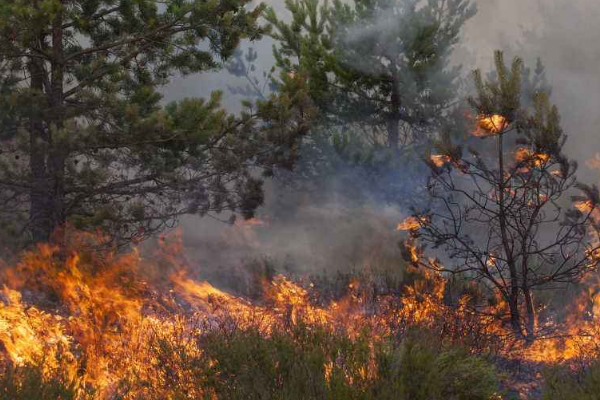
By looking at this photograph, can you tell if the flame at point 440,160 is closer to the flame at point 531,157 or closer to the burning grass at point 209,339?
the flame at point 531,157

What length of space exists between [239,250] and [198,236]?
1333 mm

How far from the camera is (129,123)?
335 inches

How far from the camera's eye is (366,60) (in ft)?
47.1

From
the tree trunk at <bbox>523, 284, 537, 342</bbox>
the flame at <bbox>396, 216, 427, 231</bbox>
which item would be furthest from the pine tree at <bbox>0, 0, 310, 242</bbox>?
the tree trunk at <bbox>523, 284, 537, 342</bbox>

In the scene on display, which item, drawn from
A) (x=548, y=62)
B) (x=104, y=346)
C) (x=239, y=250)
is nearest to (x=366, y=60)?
(x=239, y=250)

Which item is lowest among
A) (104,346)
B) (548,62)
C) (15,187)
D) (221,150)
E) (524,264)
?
(104,346)

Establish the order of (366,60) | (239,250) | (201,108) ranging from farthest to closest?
(239,250)
(366,60)
(201,108)

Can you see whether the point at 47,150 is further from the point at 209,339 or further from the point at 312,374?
the point at 312,374

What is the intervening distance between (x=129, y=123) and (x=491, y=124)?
15.2 feet

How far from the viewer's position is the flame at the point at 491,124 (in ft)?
25.3

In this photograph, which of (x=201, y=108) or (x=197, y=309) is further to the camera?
(x=197, y=309)

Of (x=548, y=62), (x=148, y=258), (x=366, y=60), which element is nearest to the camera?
(x=148, y=258)

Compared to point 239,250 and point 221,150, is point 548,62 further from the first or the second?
point 221,150

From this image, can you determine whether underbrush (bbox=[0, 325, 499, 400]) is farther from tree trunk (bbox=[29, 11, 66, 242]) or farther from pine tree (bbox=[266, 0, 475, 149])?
pine tree (bbox=[266, 0, 475, 149])
